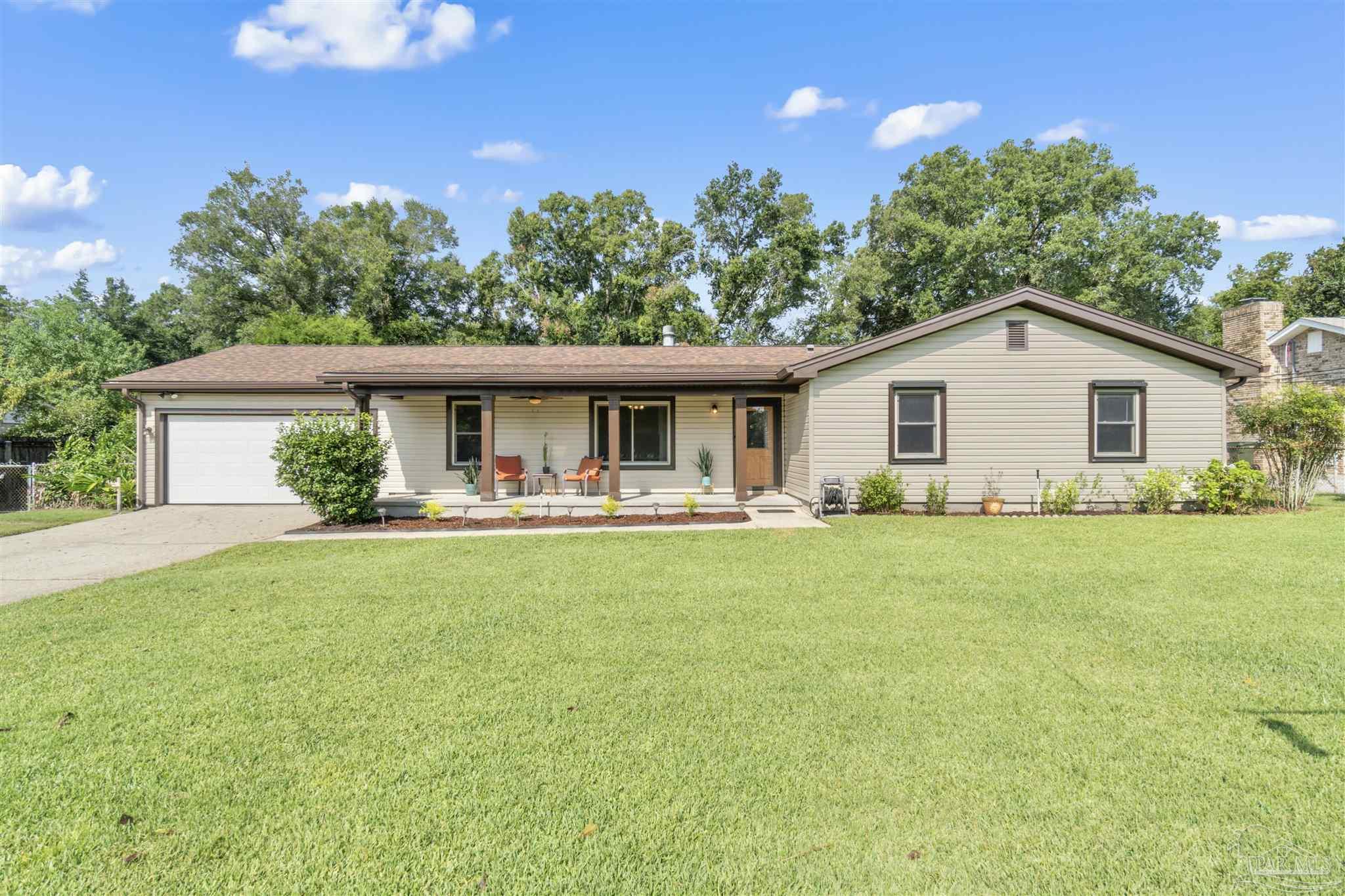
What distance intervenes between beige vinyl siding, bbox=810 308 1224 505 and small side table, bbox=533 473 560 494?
564 centimetres

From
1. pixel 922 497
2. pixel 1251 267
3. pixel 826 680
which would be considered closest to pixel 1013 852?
pixel 826 680

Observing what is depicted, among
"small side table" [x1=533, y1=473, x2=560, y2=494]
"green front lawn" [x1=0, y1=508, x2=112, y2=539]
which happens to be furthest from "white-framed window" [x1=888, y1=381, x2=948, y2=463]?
"green front lawn" [x1=0, y1=508, x2=112, y2=539]

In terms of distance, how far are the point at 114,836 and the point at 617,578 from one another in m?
4.24

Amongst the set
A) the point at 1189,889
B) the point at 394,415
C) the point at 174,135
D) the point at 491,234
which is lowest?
the point at 1189,889

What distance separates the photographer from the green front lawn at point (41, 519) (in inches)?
394

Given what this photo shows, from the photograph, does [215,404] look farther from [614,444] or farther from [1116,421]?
[1116,421]

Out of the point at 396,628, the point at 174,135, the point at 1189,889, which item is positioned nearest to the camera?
the point at 1189,889

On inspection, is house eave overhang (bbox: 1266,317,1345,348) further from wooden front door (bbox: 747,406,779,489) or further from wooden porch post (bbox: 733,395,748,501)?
wooden porch post (bbox: 733,395,748,501)

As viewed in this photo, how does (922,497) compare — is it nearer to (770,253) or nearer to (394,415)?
(394,415)

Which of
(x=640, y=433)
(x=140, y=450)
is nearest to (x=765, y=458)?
(x=640, y=433)

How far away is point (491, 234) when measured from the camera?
2672 centimetres

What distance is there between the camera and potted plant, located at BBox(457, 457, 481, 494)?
12.5 m

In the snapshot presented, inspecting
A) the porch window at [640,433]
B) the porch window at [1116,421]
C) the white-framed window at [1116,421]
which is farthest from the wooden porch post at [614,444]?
the white-framed window at [1116,421]

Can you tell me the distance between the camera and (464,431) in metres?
13.5
